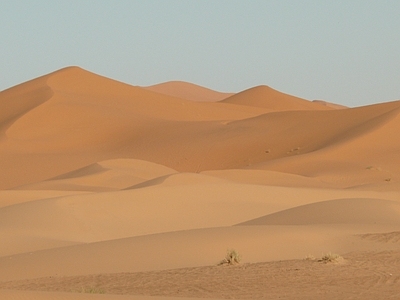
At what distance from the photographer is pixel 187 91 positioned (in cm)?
17125

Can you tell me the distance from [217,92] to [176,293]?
16182 cm

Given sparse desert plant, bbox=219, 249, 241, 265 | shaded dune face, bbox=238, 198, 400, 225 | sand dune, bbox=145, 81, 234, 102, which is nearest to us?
sparse desert plant, bbox=219, 249, 241, 265

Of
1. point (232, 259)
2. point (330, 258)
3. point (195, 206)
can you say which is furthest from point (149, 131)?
point (330, 258)

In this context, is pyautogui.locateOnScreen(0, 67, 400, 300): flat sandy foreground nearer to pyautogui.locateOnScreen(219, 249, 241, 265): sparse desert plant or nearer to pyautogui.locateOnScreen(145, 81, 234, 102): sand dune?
pyautogui.locateOnScreen(219, 249, 241, 265): sparse desert plant

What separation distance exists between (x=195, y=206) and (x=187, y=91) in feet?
485

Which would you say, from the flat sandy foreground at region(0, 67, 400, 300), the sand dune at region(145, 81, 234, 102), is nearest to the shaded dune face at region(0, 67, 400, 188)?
the flat sandy foreground at region(0, 67, 400, 300)

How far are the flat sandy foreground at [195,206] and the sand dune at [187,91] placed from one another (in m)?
101

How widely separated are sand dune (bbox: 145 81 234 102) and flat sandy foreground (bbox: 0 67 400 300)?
10096 cm

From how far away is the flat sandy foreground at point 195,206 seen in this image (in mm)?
11992

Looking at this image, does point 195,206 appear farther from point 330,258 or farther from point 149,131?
point 149,131

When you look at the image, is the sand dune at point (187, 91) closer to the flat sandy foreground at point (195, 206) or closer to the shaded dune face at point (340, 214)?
the flat sandy foreground at point (195, 206)

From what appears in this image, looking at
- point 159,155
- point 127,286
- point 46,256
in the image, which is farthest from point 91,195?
point 159,155

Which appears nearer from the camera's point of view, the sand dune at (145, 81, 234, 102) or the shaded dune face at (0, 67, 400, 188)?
the shaded dune face at (0, 67, 400, 188)

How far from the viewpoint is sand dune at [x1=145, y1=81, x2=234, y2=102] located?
166500 mm
